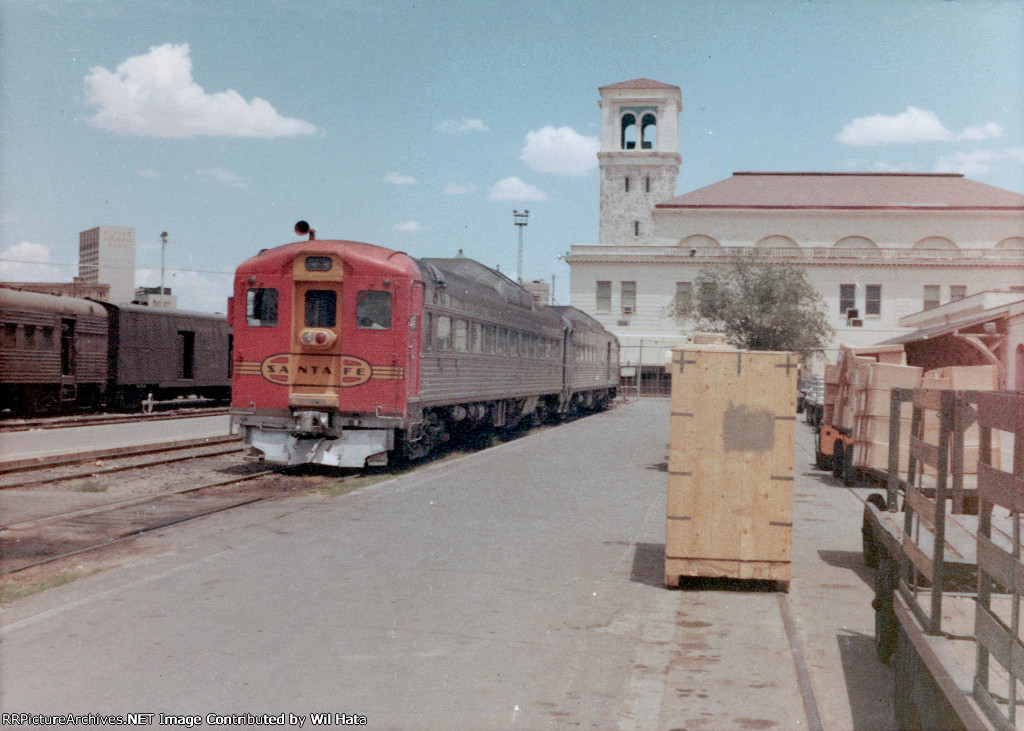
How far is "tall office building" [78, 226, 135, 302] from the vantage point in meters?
62.9

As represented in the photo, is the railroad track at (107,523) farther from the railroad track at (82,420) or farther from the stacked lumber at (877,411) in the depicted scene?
the railroad track at (82,420)

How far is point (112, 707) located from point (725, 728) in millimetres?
2918

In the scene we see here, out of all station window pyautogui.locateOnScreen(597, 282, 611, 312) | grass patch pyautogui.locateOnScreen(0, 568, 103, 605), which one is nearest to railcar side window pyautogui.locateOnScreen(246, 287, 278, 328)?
grass patch pyautogui.locateOnScreen(0, 568, 103, 605)

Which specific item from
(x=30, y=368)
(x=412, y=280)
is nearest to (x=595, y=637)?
(x=412, y=280)

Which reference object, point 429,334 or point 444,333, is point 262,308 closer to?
point 429,334

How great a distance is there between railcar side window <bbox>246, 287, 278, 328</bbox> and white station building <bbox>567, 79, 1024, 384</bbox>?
43.8 metres

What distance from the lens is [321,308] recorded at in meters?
14.4

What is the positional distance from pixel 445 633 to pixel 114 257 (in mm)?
64969

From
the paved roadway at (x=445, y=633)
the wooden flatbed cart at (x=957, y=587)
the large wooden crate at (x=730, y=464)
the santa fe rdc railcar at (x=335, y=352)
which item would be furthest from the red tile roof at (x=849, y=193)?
the wooden flatbed cart at (x=957, y=587)

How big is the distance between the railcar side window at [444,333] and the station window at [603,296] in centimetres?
4662

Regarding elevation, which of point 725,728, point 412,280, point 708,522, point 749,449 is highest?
point 412,280

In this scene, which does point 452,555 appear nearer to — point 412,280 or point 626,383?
point 412,280

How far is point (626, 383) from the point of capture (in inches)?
2298

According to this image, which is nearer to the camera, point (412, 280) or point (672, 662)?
point (672, 662)
